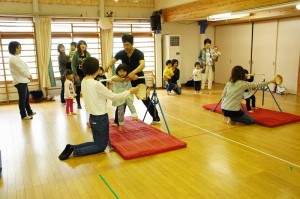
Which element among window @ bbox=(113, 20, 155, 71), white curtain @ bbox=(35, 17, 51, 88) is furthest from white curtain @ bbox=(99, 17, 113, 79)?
white curtain @ bbox=(35, 17, 51, 88)

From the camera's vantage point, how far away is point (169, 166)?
3.26 metres

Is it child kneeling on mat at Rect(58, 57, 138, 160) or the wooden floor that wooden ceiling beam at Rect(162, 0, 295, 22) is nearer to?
the wooden floor

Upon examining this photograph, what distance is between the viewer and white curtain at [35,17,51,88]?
25.0 feet

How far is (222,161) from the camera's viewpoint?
3367 mm

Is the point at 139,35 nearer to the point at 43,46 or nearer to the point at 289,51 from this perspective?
the point at 43,46

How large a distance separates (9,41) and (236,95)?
6.15 m

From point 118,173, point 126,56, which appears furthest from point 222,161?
point 126,56

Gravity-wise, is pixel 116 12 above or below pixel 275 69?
above

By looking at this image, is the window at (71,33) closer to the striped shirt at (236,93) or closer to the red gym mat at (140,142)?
the red gym mat at (140,142)

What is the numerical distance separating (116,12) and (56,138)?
17.9 feet

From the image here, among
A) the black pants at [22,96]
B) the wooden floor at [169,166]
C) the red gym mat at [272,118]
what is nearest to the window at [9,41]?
the black pants at [22,96]

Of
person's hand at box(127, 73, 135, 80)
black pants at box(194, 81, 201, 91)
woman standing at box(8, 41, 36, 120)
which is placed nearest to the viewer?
person's hand at box(127, 73, 135, 80)

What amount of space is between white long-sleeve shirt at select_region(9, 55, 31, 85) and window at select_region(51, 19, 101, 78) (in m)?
2.80

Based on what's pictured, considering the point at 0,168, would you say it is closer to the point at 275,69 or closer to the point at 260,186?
the point at 260,186
